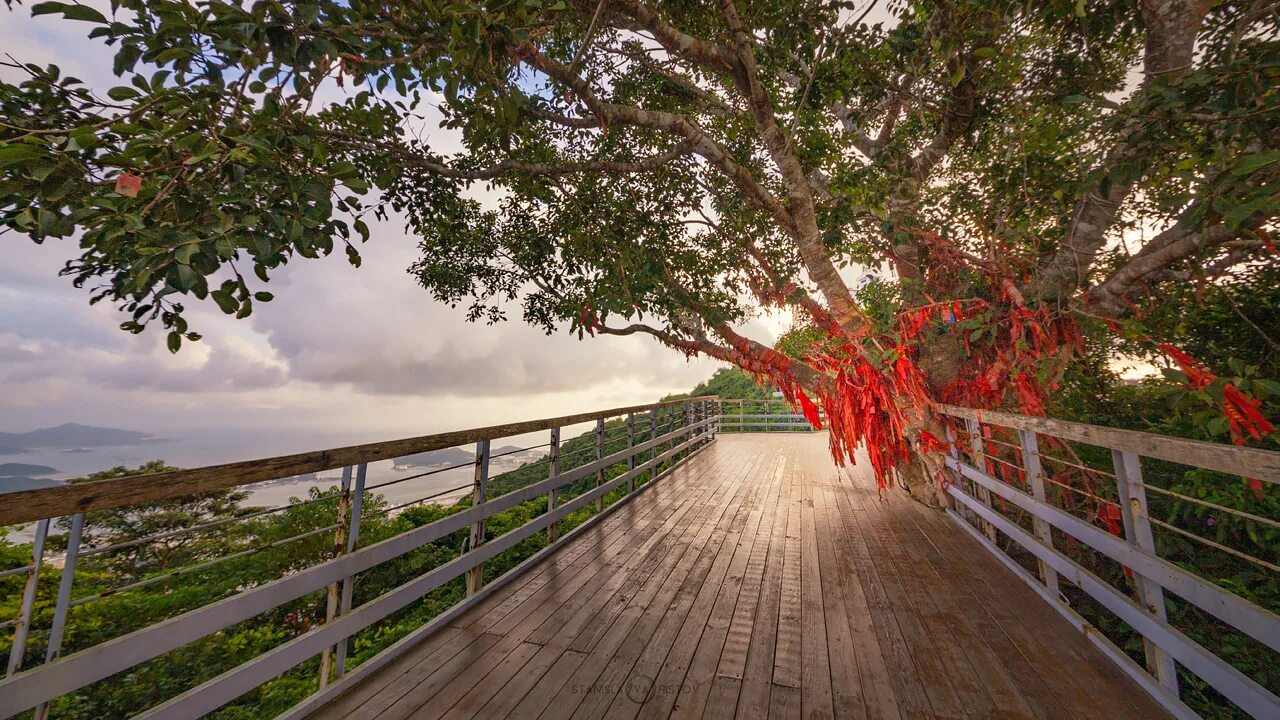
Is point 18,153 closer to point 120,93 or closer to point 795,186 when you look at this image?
point 120,93

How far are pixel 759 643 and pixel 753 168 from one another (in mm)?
6853

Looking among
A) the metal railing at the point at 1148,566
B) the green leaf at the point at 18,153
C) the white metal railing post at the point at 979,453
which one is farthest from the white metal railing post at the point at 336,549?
the white metal railing post at the point at 979,453

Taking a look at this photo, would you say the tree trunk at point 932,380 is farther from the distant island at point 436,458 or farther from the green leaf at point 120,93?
the green leaf at point 120,93

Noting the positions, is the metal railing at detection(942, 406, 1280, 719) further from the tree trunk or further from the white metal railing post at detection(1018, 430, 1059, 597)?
the tree trunk

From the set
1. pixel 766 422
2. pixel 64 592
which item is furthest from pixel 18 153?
pixel 766 422

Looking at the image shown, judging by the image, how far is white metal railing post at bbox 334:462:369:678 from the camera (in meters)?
2.28

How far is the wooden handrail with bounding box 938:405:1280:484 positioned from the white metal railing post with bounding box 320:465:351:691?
133 inches

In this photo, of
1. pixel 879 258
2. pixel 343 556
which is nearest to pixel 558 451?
pixel 343 556

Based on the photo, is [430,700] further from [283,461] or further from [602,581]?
[602,581]

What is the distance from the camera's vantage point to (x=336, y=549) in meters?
2.32

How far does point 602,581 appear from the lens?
349 centimetres

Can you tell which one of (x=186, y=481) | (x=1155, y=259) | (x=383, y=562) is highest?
(x=1155, y=259)

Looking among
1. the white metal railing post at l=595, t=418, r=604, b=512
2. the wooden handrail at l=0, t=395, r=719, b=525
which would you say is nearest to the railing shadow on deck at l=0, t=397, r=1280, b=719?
the wooden handrail at l=0, t=395, r=719, b=525

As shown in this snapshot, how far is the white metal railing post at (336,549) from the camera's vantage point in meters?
2.20
